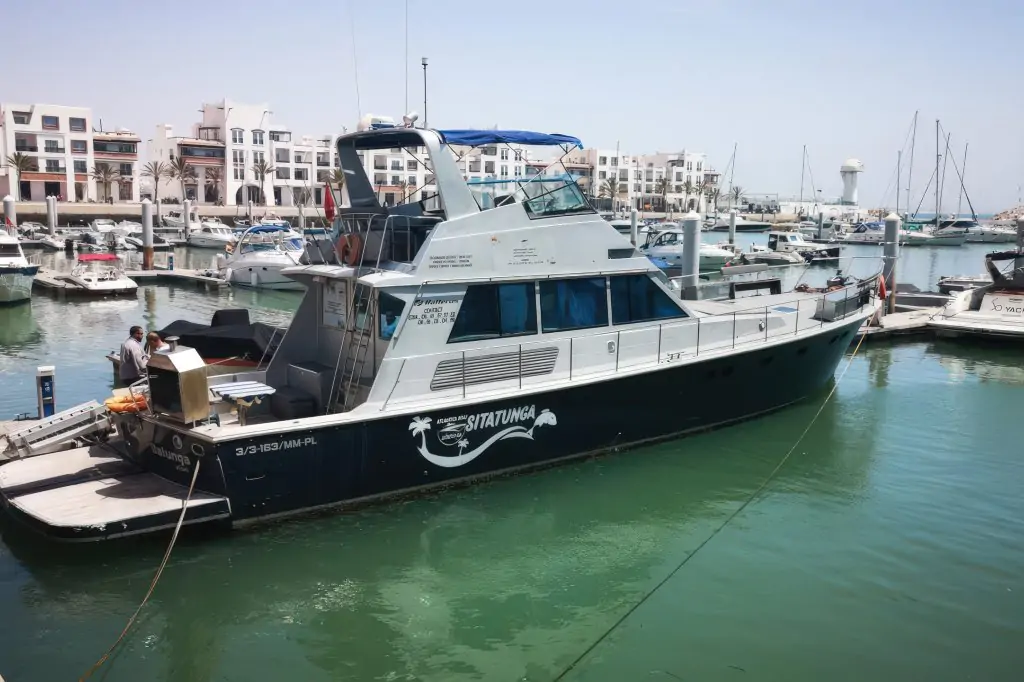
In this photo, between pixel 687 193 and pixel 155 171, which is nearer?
pixel 155 171

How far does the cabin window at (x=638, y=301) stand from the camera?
443 inches

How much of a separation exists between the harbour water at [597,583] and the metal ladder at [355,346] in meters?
1.53

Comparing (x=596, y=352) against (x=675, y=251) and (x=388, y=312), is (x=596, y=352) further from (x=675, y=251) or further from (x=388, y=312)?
(x=675, y=251)

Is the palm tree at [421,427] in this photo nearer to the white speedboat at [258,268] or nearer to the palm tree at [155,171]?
the white speedboat at [258,268]

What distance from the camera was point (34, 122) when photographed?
68250mm

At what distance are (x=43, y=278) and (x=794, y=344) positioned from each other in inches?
1157

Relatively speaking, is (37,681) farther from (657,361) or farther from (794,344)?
(794,344)

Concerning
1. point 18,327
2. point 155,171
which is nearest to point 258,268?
point 18,327

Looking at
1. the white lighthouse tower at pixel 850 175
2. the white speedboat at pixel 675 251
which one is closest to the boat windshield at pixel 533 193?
the white speedboat at pixel 675 251

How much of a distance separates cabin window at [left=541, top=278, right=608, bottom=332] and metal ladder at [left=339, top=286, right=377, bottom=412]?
2.24 meters

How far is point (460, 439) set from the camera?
31.9 feet

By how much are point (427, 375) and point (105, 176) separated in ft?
238

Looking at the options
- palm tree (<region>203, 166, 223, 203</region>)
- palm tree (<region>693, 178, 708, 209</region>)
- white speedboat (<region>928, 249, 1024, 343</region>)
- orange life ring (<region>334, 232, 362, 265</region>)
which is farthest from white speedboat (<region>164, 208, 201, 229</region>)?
palm tree (<region>693, 178, 708, 209</region>)

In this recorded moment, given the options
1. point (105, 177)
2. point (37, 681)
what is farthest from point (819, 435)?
point (105, 177)
